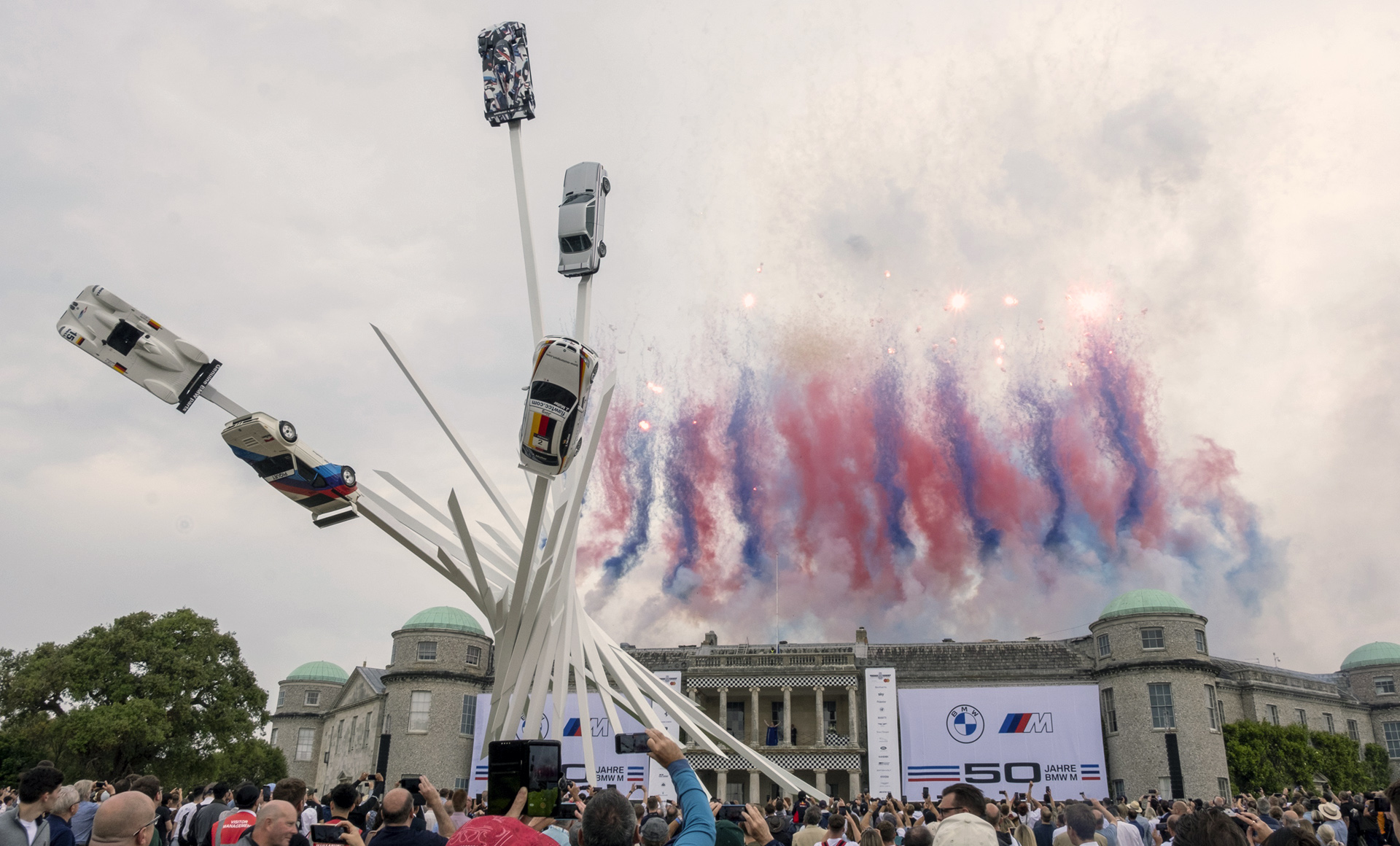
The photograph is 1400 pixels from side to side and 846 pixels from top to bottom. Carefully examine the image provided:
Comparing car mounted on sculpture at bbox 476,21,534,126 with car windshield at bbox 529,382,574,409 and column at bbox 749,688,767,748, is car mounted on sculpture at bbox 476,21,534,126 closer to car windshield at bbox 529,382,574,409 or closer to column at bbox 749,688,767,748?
car windshield at bbox 529,382,574,409

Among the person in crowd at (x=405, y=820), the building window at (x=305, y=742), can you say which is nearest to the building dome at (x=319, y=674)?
the building window at (x=305, y=742)

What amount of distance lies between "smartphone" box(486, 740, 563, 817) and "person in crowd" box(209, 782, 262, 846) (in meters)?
3.12

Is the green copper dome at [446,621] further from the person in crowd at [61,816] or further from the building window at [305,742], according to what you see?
the person in crowd at [61,816]

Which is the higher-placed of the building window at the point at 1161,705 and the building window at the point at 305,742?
the building window at the point at 1161,705

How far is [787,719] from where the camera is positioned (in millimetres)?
45500

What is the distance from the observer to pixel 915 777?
40.9 metres

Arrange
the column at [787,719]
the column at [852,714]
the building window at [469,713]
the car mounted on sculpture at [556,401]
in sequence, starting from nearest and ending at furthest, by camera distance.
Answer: the car mounted on sculpture at [556,401]
the column at [852,714]
the column at [787,719]
the building window at [469,713]

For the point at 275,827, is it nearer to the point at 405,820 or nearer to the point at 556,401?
the point at 405,820

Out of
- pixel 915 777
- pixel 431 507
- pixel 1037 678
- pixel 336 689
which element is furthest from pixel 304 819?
pixel 336 689

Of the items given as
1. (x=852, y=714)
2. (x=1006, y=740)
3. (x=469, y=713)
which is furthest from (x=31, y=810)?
(x=469, y=713)

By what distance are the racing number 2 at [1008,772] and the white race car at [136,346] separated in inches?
1385

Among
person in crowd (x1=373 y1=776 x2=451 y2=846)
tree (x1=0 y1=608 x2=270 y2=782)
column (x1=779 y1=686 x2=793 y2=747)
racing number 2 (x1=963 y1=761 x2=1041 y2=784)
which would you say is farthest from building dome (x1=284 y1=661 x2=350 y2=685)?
person in crowd (x1=373 y1=776 x2=451 y2=846)

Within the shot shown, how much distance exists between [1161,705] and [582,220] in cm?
3760

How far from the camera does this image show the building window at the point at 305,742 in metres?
65.2
